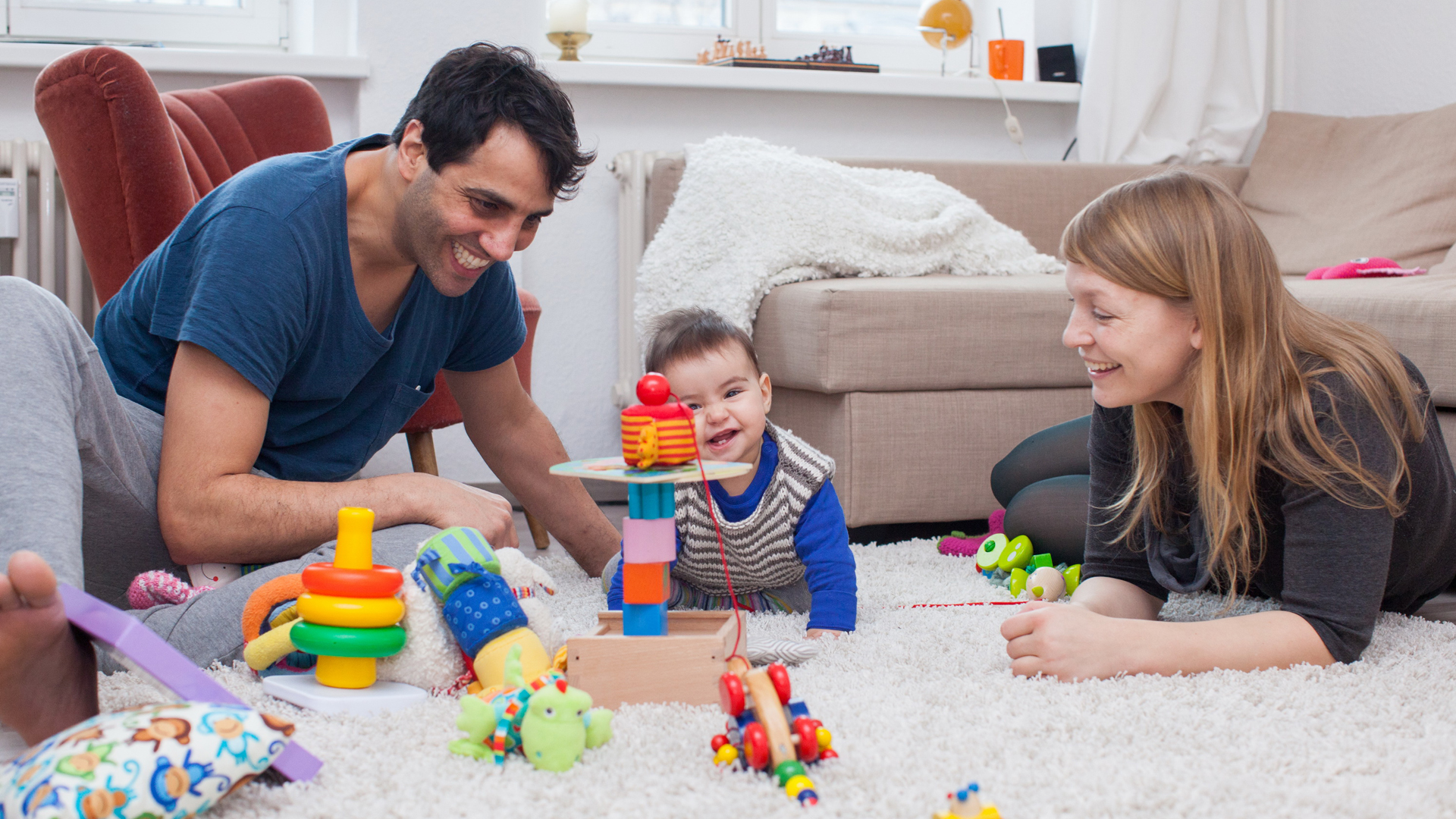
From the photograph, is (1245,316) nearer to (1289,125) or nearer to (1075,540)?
(1075,540)

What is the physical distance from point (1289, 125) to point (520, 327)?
6.73ft

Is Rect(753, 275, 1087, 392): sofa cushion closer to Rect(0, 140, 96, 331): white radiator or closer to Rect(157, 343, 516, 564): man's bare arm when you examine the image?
Rect(157, 343, 516, 564): man's bare arm

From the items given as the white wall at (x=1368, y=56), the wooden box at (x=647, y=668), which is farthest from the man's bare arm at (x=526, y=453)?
the white wall at (x=1368, y=56)

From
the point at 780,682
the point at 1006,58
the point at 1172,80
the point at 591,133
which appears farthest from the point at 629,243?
the point at 780,682

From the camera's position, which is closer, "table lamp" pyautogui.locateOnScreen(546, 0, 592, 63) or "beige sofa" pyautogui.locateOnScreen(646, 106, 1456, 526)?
"beige sofa" pyautogui.locateOnScreen(646, 106, 1456, 526)

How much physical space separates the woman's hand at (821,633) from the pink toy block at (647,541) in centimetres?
29

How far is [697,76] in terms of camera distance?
2.60 metres

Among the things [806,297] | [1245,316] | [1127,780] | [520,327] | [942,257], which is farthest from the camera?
[942,257]

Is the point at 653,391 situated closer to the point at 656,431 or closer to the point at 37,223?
the point at 656,431

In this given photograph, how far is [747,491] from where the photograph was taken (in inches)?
49.0

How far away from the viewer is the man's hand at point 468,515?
1.21 metres

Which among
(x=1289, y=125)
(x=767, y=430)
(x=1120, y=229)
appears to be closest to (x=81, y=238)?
(x=767, y=430)

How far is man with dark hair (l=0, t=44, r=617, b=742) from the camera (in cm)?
108

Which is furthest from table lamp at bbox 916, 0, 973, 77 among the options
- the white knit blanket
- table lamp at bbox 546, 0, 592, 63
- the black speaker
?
table lamp at bbox 546, 0, 592, 63
